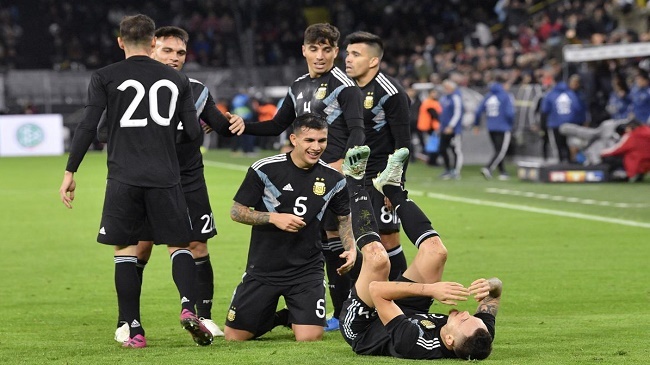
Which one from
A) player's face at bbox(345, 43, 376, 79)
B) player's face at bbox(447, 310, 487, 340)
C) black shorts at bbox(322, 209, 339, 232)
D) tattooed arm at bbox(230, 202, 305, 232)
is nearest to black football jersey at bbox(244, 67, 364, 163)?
player's face at bbox(345, 43, 376, 79)

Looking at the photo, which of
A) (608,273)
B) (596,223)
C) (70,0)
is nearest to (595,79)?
(596,223)

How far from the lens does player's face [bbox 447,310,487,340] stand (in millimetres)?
6941

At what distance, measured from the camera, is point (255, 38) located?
1993 inches

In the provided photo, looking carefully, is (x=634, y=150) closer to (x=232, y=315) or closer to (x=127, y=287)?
(x=232, y=315)

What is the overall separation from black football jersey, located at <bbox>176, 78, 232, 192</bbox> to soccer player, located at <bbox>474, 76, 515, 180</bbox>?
663 inches

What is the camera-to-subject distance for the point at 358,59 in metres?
9.42

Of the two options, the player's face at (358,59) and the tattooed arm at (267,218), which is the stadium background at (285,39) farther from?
the tattooed arm at (267,218)

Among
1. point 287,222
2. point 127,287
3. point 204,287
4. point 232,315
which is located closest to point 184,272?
point 127,287

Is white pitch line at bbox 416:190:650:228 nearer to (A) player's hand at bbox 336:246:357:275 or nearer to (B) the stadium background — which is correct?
(A) player's hand at bbox 336:246:357:275

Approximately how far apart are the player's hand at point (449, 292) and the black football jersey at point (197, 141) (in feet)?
7.50

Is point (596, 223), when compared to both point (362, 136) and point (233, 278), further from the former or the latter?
point (362, 136)

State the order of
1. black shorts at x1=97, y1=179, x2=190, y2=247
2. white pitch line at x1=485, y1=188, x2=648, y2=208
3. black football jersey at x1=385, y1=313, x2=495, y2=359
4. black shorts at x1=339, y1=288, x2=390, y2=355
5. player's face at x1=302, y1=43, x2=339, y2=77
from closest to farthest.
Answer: black football jersey at x1=385, y1=313, x2=495, y2=359
black shorts at x1=339, y1=288, x2=390, y2=355
black shorts at x1=97, y1=179, x2=190, y2=247
player's face at x1=302, y1=43, x2=339, y2=77
white pitch line at x1=485, y1=188, x2=648, y2=208

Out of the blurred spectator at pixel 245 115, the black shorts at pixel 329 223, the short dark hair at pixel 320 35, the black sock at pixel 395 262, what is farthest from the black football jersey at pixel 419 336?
the blurred spectator at pixel 245 115

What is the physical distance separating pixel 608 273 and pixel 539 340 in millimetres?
4219
